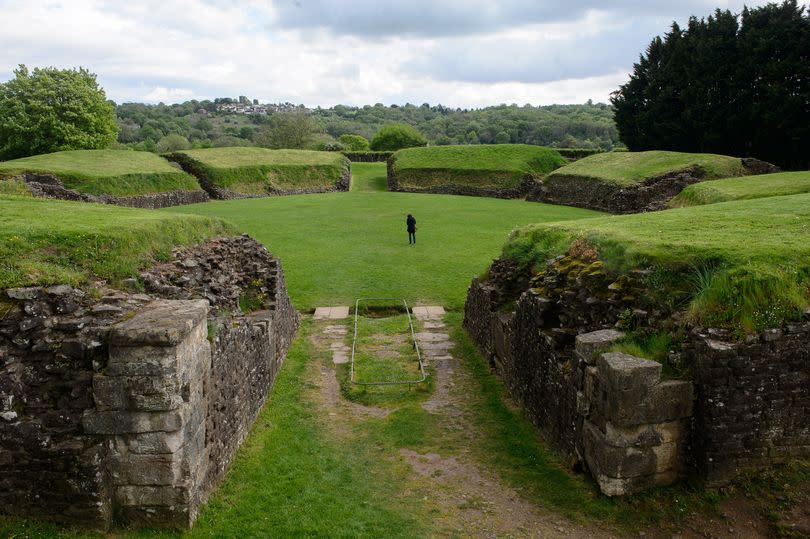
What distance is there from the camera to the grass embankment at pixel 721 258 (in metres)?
7.27

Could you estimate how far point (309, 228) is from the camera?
27.8 m

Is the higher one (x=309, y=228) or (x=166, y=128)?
(x=166, y=128)

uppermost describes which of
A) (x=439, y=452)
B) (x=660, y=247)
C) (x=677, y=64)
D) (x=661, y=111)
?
(x=677, y=64)

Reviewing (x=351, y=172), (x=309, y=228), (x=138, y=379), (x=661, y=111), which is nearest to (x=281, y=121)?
(x=351, y=172)

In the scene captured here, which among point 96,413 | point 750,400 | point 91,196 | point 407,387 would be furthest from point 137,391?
point 91,196

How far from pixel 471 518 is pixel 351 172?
153 feet

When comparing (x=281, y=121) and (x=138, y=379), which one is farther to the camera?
(x=281, y=121)

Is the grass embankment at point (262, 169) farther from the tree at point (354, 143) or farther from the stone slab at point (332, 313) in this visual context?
the tree at point (354, 143)

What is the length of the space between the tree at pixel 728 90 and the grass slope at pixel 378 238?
1243 centimetres

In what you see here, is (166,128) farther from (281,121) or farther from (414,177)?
(414,177)

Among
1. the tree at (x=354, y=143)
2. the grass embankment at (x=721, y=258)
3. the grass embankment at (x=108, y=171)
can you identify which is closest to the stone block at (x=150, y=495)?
the grass embankment at (x=721, y=258)

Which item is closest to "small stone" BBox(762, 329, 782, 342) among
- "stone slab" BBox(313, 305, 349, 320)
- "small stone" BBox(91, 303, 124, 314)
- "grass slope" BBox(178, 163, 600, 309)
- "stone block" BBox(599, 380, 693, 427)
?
"stone block" BBox(599, 380, 693, 427)

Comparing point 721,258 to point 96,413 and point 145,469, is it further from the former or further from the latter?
point 96,413

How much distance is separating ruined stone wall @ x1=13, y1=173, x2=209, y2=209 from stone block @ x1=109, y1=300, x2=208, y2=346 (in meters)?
26.7
